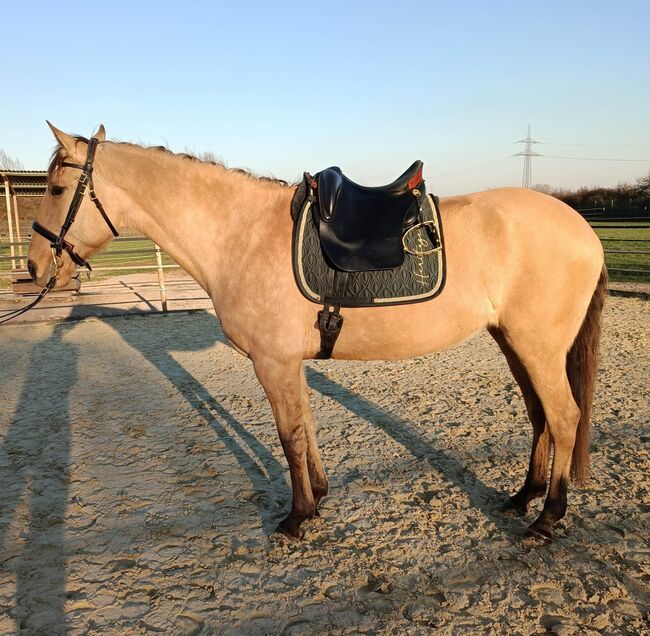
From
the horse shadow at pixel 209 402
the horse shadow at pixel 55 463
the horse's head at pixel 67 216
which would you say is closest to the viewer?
the horse shadow at pixel 55 463

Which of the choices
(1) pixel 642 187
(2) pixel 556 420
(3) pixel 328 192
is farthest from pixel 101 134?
(1) pixel 642 187

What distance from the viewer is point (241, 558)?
2.36 meters

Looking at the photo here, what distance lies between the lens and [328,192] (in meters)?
2.40

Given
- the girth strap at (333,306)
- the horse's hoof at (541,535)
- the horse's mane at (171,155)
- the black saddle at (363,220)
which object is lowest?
the horse's hoof at (541,535)

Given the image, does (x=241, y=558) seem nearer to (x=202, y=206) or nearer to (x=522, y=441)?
(x=202, y=206)

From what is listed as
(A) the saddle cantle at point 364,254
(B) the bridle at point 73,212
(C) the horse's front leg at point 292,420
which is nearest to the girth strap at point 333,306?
(A) the saddle cantle at point 364,254

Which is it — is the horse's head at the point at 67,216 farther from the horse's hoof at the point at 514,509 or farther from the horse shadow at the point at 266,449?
the horse's hoof at the point at 514,509

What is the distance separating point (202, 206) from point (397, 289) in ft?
3.79

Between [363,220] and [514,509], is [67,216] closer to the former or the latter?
[363,220]

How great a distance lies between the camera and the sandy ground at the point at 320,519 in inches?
78.7

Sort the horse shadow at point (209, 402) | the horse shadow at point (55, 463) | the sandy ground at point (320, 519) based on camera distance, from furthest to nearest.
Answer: the horse shadow at point (209, 402)
the horse shadow at point (55, 463)
the sandy ground at point (320, 519)

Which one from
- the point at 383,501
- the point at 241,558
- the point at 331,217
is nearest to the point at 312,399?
the point at 383,501

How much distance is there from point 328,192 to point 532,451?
1922 millimetres

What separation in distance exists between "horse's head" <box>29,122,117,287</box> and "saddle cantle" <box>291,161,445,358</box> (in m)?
1.11
